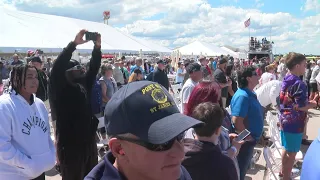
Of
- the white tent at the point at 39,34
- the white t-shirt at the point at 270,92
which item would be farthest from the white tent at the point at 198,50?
the white t-shirt at the point at 270,92

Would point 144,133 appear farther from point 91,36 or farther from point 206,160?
point 91,36

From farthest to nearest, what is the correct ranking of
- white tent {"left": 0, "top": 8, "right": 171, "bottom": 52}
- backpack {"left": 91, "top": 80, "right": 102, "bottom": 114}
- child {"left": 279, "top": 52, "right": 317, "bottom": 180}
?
white tent {"left": 0, "top": 8, "right": 171, "bottom": 52} → backpack {"left": 91, "top": 80, "right": 102, "bottom": 114} → child {"left": 279, "top": 52, "right": 317, "bottom": 180}

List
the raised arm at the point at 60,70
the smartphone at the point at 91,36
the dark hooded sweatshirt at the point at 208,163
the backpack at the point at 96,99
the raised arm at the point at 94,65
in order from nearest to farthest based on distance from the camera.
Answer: the dark hooded sweatshirt at the point at 208,163 < the raised arm at the point at 60,70 < the smartphone at the point at 91,36 < the raised arm at the point at 94,65 < the backpack at the point at 96,99

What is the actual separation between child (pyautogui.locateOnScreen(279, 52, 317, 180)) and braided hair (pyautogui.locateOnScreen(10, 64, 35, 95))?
10.6 feet

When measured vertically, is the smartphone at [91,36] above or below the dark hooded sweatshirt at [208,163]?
above

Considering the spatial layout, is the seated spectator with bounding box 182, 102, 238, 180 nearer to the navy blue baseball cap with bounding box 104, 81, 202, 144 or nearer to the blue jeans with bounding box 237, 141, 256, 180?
the navy blue baseball cap with bounding box 104, 81, 202, 144

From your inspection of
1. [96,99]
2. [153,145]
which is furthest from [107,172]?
[96,99]

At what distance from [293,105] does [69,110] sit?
2.86 m

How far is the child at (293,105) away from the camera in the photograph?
4.21 m

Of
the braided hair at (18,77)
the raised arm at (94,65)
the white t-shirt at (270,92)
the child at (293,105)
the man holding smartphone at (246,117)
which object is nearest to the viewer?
the braided hair at (18,77)

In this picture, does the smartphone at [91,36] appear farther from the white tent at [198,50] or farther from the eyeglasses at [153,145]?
the white tent at [198,50]

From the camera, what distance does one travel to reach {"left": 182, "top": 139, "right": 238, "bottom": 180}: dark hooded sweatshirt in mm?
2088

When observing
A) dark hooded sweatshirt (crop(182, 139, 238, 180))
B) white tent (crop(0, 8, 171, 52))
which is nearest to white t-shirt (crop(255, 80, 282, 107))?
dark hooded sweatshirt (crop(182, 139, 238, 180))

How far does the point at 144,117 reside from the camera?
1103mm
